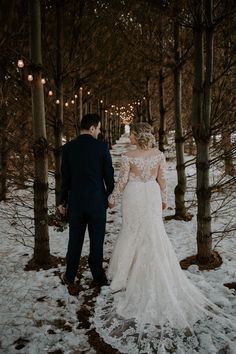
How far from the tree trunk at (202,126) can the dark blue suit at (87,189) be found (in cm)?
160

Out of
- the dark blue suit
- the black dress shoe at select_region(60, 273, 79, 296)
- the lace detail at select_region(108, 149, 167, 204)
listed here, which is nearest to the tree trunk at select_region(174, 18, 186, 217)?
the lace detail at select_region(108, 149, 167, 204)

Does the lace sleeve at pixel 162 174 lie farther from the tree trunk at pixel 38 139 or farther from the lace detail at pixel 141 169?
the tree trunk at pixel 38 139

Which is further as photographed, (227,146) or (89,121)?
(227,146)

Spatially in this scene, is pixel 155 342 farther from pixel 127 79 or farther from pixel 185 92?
pixel 185 92

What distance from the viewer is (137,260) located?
14.6 feet

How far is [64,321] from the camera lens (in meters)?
4.05

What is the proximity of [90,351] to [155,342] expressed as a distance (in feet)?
2.23

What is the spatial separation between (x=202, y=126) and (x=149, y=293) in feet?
9.04

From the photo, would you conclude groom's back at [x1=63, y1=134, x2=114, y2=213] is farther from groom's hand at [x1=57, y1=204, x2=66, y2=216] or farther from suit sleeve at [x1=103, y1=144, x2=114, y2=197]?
groom's hand at [x1=57, y1=204, x2=66, y2=216]

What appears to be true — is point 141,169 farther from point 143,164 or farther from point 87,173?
point 87,173

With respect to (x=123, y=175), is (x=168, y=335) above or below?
below

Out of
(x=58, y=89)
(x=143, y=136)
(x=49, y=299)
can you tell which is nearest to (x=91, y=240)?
(x=49, y=299)

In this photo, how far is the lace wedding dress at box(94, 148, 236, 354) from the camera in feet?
11.7

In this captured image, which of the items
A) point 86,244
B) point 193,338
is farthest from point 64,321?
point 86,244
